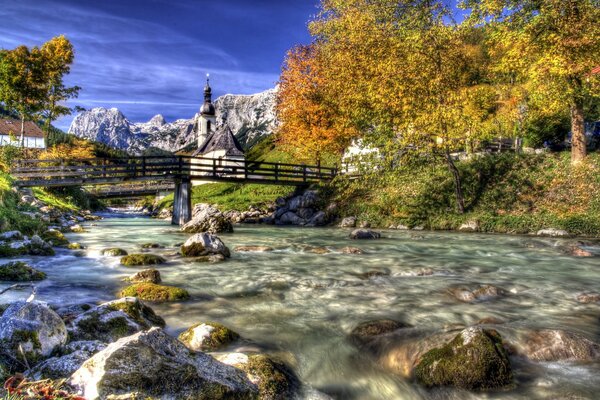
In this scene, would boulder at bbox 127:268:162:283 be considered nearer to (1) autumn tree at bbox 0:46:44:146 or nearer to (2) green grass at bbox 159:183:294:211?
(2) green grass at bbox 159:183:294:211

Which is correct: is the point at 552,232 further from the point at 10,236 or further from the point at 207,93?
the point at 207,93

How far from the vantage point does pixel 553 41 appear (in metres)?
22.7

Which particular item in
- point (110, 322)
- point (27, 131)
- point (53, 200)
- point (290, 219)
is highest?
point (27, 131)

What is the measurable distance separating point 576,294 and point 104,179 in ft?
91.9

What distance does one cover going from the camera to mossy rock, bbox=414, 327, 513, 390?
16.0ft

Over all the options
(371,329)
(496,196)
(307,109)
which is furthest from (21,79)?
(371,329)

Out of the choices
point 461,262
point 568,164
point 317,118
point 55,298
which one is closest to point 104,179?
point 317,118

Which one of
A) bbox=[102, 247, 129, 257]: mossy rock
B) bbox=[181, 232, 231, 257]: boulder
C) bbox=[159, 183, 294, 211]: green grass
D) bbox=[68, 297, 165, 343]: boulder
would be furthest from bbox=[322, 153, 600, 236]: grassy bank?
bbox=[68, 297, 165, 343]: boulder

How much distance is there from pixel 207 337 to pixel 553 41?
2529 cm

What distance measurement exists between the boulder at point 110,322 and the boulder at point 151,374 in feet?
6.16

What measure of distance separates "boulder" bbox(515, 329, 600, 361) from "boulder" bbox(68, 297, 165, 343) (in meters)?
5.48

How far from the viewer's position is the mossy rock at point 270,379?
4.41m

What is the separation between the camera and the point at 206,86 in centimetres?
9788

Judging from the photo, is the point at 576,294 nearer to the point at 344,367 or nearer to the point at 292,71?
the point at 344,367
